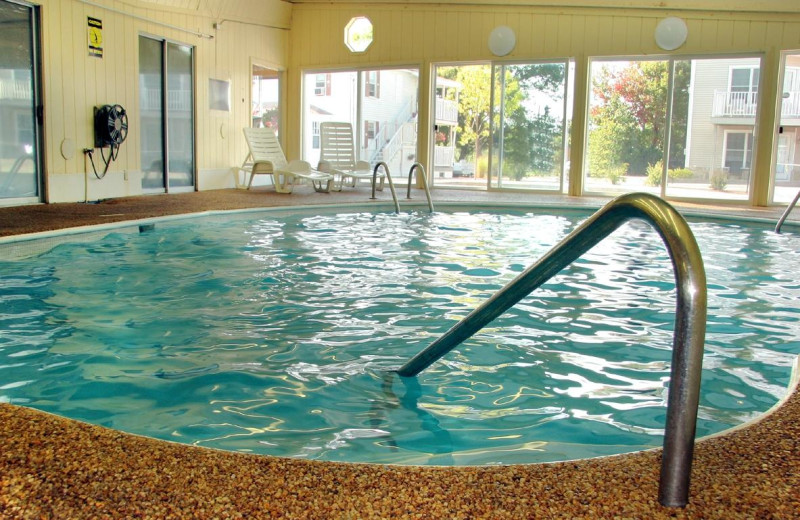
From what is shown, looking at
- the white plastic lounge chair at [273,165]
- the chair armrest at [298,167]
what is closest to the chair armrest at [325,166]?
the white plastic lounge chair at [273,165]

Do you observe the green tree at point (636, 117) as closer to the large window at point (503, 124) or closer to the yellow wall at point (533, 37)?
the yellow wall at point (533, 37)

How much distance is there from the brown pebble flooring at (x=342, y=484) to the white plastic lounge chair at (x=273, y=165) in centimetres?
884

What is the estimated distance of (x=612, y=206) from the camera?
1591 mm

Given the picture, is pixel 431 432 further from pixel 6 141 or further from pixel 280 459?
pixel 6 141

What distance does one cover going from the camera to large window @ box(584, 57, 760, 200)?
10.5 meters

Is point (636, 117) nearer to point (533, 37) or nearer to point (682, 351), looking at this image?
point (533, 37)

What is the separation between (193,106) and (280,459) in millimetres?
9676

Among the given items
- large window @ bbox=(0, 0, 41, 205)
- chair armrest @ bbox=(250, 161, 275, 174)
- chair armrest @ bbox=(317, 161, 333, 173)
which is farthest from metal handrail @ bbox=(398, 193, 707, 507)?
chair armrest @ bbox=(317, 161, 333, 173)

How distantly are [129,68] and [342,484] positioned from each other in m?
8.75

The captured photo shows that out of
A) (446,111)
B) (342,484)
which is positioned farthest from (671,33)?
(342,484)

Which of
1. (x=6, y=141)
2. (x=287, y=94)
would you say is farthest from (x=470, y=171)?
(x=6, y=141)

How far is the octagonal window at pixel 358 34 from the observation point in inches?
486

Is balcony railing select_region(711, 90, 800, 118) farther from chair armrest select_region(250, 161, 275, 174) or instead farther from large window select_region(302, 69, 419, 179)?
chair armrest select_region(250, 161, 275, 174)

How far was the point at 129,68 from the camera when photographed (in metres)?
8.98
